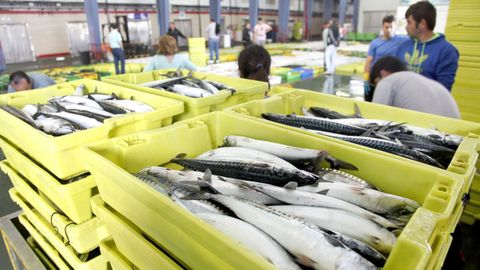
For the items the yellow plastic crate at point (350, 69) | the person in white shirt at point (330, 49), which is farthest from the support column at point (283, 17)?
the yellow plastic crate at point (350, 69)

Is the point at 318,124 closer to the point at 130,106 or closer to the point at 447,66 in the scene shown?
the point at 130,106

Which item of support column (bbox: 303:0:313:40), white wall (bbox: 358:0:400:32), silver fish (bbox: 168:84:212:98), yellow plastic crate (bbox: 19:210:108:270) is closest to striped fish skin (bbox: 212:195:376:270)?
yellow plastic crate (bbox: 19:210:108:270)

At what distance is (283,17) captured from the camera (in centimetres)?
2161

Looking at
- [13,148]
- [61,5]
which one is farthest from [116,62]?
[13,148]

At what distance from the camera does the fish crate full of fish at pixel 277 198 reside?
2.73 feet

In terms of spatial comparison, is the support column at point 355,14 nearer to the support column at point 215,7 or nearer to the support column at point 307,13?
the support column at point 307,13

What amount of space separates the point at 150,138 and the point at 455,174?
1.27 m

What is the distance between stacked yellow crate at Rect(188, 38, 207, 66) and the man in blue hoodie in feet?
32.4

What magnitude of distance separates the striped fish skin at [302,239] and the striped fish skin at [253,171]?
0.23 meters

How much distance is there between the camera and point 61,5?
15250mm

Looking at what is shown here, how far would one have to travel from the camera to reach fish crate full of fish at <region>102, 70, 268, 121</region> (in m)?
2.02

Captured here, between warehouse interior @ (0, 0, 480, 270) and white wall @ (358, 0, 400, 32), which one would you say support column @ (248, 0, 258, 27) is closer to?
white wall @ (358, 0, 400, 32)

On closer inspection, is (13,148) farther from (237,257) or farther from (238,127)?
(237,257)

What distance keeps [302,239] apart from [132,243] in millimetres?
612
